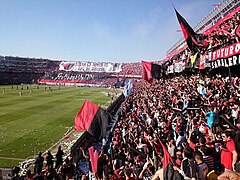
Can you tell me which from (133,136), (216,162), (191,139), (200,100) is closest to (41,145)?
(133,136)

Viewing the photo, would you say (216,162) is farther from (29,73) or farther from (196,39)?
(29,73)

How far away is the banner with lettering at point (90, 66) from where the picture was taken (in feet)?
352

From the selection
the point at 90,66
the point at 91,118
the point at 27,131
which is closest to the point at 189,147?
the point at 91,118

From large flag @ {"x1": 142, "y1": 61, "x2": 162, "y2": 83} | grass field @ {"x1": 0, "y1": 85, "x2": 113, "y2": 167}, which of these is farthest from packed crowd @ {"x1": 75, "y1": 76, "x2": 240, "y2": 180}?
grass field @ {"x1": 0, "y1": 85, "x2": 113, "y2": 167}

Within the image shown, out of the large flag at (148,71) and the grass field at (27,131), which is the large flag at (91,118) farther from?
the large flag at (148,71)

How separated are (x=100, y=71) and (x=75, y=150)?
9284 centimetres

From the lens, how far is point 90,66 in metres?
110

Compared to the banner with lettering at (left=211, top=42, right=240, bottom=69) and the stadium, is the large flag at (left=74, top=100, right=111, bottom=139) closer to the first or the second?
the stadium

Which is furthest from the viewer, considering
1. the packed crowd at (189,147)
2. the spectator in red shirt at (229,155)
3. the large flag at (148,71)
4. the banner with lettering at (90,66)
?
the banner with lettering at (90,66)

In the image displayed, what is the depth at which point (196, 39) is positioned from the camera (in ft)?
51.1

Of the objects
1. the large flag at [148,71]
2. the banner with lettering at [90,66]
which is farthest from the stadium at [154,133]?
the banner with lettering at [90,66]

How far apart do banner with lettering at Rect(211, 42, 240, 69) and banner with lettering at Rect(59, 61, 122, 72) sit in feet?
303

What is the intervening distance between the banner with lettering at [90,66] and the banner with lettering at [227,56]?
92.5m

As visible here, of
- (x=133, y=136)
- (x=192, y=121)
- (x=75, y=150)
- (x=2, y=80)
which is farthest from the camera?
(x=2, y=80)
